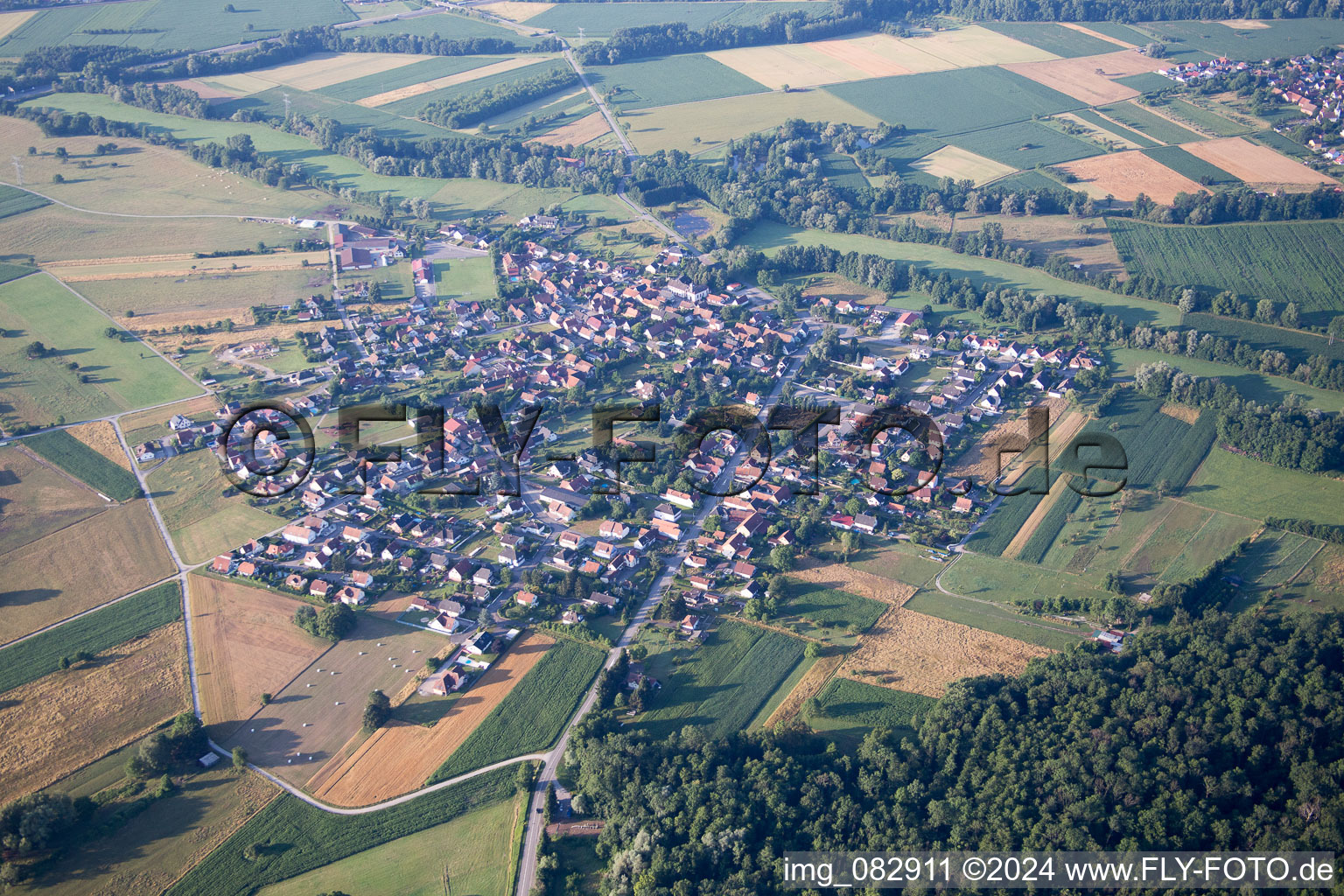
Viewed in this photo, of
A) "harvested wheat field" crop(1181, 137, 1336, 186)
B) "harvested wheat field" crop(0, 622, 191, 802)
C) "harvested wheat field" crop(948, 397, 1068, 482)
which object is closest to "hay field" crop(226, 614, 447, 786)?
"harvested wheat field" crop(0, 622, 191, 802)

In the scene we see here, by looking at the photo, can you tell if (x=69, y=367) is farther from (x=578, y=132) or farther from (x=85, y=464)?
(x=578, y=132)

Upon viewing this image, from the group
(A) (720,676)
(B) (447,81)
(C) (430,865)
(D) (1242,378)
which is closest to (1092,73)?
(D) (1242,378)

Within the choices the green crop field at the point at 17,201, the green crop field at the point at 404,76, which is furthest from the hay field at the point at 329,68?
the green crop field at the point at 17,201

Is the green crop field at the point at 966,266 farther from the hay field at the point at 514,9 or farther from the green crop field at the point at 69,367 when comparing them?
the hay field at the point at 514,9

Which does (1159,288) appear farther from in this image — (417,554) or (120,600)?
(120,600)

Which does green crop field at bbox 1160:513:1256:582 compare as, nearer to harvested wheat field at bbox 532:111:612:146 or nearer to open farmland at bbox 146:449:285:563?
open farmland at bbox 146:449:285:563

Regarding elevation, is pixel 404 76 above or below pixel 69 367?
above

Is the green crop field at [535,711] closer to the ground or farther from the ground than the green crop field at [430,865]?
farther from the ground
